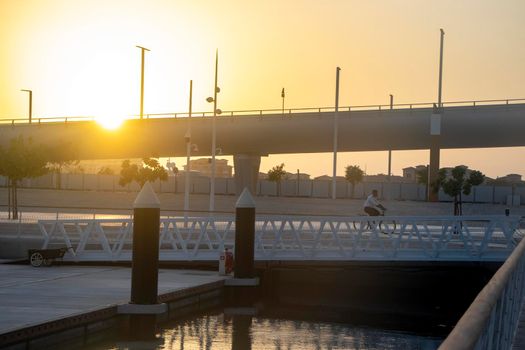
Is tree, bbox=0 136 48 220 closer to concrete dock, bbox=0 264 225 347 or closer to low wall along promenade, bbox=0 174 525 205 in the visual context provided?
concrete dock, bbox=0 264 225 347

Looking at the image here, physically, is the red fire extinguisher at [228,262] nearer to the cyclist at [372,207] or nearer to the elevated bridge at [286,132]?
the cyclist at [372,207]

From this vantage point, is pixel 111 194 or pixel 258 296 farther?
pixel 111 194

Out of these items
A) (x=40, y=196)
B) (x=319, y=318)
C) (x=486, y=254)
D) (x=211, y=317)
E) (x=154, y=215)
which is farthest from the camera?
(x=40, y=196)

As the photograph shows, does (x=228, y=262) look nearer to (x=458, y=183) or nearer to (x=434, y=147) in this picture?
(x=458, y=183)

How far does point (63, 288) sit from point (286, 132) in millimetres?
49583

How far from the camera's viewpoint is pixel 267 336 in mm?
19531

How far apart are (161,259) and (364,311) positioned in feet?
21.7

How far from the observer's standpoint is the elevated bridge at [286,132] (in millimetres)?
64250

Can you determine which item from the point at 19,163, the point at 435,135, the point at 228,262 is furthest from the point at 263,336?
the point at 435,135

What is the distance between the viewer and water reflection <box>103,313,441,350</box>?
18.1 metres

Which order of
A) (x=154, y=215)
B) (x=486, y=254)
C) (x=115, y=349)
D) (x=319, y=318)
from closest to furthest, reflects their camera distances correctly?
(x=115, y=349) → (x=154, y=215) → (x=319, y=318) → (x=486, y=254)

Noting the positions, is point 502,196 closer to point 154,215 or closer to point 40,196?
point 40,196

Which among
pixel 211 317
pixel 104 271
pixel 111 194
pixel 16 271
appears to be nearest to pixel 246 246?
pixel 211 317

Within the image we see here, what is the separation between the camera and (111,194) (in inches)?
3054
